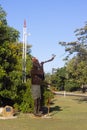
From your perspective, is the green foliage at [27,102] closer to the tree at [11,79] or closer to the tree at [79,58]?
the tree at [11,79]

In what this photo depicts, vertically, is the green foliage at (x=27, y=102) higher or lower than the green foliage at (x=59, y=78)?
lower

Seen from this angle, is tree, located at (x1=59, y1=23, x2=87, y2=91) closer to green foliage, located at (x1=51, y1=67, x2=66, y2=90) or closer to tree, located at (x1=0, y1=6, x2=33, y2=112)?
tree, located at (x1=0, y1=6, x2=33, y2=112)

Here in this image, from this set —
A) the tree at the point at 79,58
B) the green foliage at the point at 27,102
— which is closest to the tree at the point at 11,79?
the green foliage at the point at 27,102

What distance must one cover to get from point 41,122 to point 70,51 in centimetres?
1972

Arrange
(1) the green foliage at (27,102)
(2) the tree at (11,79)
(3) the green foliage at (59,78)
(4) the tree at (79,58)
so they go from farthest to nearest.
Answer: (3) the green foliage at (59,78) < (4) the tree at (79,58) < (1) the green foliage at (27,102) < (2) the tree at (11,79)

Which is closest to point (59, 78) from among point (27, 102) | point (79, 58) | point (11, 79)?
point (79, 58)

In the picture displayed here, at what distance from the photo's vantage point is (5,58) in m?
23.9

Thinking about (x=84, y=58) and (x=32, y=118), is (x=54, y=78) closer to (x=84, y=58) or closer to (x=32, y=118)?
(x=84, y=58)

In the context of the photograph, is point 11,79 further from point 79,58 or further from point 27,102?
point 79,58

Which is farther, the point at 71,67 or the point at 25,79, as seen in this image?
the point at 71,67

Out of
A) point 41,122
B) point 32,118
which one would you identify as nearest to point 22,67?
point 32,118

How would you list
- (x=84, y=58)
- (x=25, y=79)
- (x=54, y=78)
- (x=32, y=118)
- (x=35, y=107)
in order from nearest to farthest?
(x=32, y=118), (x=35, y=107), (x=25, y=79), (x=84, y=58), (x=54, y=78)

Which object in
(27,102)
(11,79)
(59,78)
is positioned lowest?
(27,102)

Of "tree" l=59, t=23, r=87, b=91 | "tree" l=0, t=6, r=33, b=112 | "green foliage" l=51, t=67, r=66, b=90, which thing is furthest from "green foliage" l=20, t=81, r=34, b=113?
"green foliage" l=51, t=67, r=66, b=90
